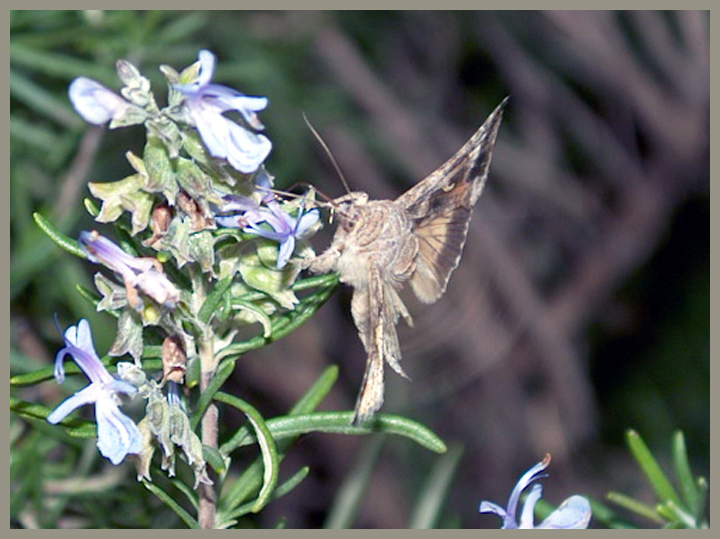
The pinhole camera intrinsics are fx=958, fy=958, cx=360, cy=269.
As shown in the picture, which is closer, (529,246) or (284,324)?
(284,324)

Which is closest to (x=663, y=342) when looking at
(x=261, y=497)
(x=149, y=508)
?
(x=149, y=508)

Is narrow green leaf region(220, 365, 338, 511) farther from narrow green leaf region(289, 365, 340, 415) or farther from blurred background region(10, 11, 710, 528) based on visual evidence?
blurred background region(10, 11, 710, 528)

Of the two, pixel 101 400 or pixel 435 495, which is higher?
pixel 101 400

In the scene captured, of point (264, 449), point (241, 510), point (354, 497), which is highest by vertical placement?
point (264, 449)

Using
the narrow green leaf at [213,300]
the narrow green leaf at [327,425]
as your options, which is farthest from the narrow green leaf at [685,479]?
the narrow green leaf at [213,300]

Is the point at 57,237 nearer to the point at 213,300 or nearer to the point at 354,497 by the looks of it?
the point at 213,300

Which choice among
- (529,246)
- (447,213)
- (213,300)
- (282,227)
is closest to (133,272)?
(213,300)
